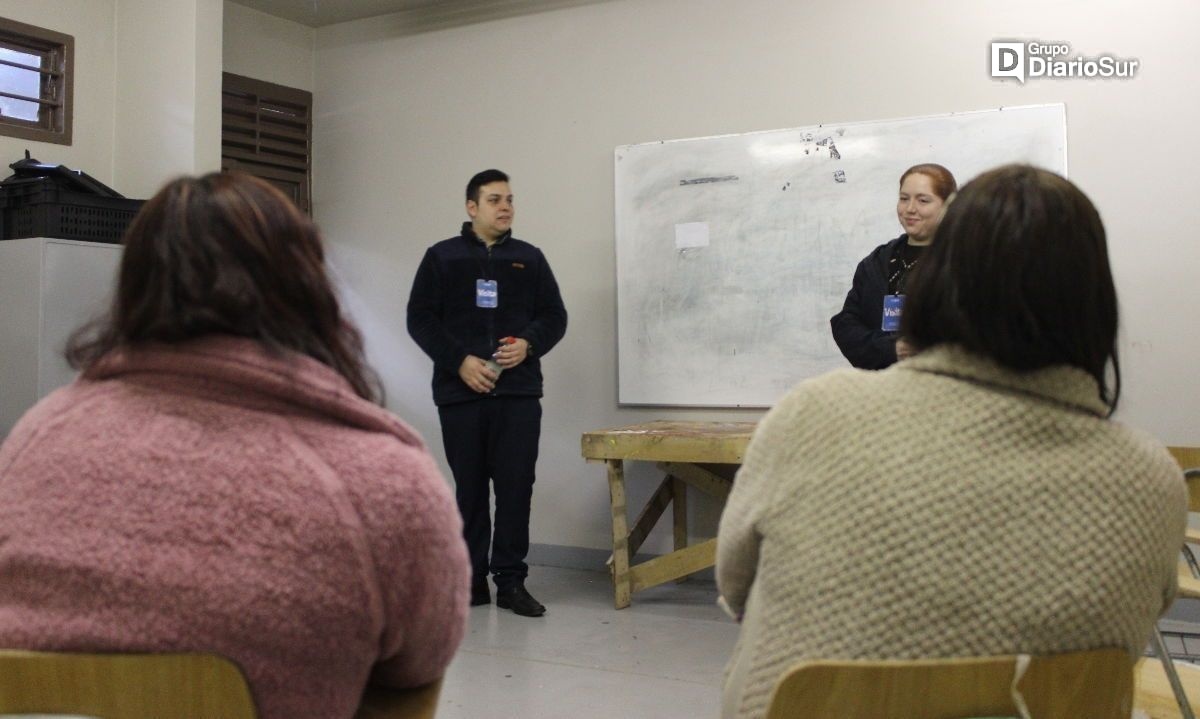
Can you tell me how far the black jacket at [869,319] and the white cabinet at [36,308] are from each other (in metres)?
2.79

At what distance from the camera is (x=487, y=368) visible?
3861 mm

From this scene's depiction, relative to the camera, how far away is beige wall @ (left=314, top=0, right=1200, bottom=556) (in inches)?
146

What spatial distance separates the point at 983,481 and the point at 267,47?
4953mm

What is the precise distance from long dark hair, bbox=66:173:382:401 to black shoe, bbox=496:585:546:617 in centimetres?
288

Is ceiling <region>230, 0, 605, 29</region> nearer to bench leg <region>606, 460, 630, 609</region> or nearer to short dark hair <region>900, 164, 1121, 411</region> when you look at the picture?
bench leg <region>606, 460, 630, 609</region>

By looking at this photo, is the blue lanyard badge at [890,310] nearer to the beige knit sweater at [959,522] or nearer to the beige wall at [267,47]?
the beige knit sweater at [959,522]

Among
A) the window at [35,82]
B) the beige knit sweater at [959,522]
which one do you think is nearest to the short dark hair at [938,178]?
the beige knit sweater at [959,522]

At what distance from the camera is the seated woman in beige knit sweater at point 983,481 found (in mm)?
1041

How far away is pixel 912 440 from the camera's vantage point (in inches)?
42.3

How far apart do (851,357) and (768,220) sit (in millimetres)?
1208

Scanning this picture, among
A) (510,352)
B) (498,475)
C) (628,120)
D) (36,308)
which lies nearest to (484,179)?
(510,352)

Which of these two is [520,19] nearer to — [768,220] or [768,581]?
[768,220]

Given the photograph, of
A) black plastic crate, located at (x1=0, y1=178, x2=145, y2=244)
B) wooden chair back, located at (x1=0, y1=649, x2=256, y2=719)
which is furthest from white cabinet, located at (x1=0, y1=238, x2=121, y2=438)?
wooden chair back, located at (x1=0, y1=649, x2=256, y2=719)

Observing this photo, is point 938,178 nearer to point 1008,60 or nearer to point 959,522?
point 1008,60
